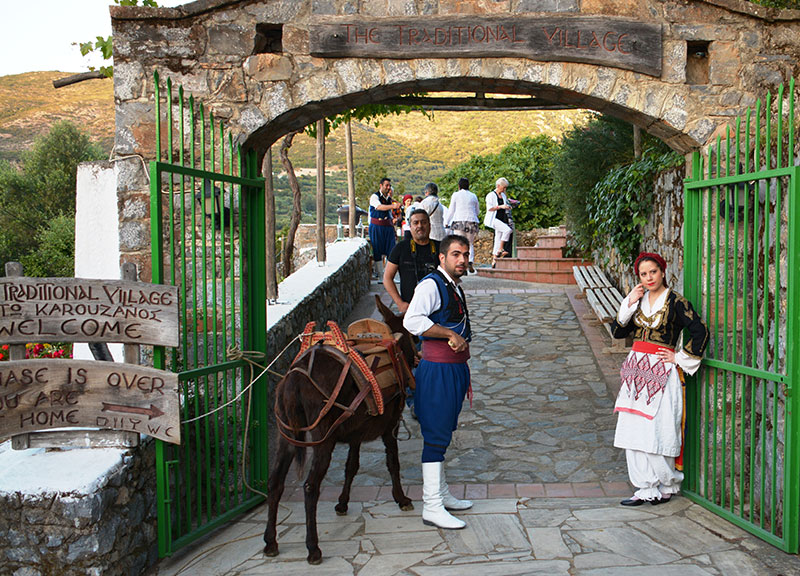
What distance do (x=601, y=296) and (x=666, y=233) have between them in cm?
225

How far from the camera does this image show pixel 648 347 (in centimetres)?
467

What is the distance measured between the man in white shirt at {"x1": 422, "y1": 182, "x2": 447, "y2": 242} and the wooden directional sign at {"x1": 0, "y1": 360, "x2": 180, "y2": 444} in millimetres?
6352

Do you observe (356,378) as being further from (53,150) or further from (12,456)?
(53,150)

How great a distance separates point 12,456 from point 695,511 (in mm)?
4026

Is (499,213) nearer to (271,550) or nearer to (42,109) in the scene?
(271,550)

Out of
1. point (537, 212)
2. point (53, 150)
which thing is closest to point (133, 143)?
point (537, 212)

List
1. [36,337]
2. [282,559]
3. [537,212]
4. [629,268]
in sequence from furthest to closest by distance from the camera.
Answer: [537,212]
[629,268]
[282,559]
[36,337]

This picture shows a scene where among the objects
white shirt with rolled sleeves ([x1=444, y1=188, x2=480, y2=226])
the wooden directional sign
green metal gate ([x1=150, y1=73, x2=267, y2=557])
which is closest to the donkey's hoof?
green metal gate ([x1=150, y1=73, x2=267, y2=557])

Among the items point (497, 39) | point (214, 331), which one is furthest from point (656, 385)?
point (214, 331)

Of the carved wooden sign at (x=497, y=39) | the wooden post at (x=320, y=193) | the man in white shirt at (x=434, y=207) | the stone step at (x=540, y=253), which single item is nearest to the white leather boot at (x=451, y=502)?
the carved wooden sign at (x=497, y=39)

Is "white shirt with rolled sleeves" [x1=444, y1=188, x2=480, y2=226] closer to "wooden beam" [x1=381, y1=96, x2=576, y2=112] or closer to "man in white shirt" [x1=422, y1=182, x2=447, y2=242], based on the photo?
"man in white shirt" [x1=422, y1=182, x2=447, y2=242]

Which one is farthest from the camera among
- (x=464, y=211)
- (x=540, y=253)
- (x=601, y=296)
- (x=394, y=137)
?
(x=394, y=137)

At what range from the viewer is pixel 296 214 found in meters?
10.5

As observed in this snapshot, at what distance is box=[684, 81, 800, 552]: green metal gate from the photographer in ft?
12.6
